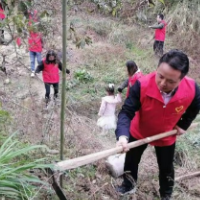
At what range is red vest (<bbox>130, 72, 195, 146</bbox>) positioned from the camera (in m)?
2.64

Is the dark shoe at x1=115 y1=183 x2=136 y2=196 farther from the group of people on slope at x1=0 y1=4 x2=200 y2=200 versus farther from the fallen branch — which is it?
the fallen branch

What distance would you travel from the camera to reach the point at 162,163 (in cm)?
321

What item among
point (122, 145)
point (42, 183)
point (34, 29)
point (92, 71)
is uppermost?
point (34, 29)

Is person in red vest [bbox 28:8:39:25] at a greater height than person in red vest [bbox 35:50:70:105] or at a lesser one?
greater

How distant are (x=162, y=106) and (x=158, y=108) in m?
0.04

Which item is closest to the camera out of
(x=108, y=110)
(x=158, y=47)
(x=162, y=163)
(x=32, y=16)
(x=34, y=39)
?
(x=32, y=16)

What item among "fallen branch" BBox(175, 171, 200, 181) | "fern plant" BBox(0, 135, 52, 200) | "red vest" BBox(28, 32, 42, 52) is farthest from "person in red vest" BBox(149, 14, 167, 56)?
"fern plant" BBox(0, 135, 52, 200)

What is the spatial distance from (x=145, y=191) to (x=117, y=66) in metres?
5.39

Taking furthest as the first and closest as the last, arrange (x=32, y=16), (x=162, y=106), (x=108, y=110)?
1. (x=108, y=110)
2. (x=32, y=16)
3. (x=162, y=106)

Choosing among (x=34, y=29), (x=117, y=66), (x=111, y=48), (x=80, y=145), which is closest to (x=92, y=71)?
(x=117, y=66)

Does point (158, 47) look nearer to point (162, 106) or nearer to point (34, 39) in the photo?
point (34, 39)

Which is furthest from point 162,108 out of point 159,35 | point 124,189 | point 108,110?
point 159,35

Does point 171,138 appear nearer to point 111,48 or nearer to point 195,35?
point 111,48

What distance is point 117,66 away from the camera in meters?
8.75
